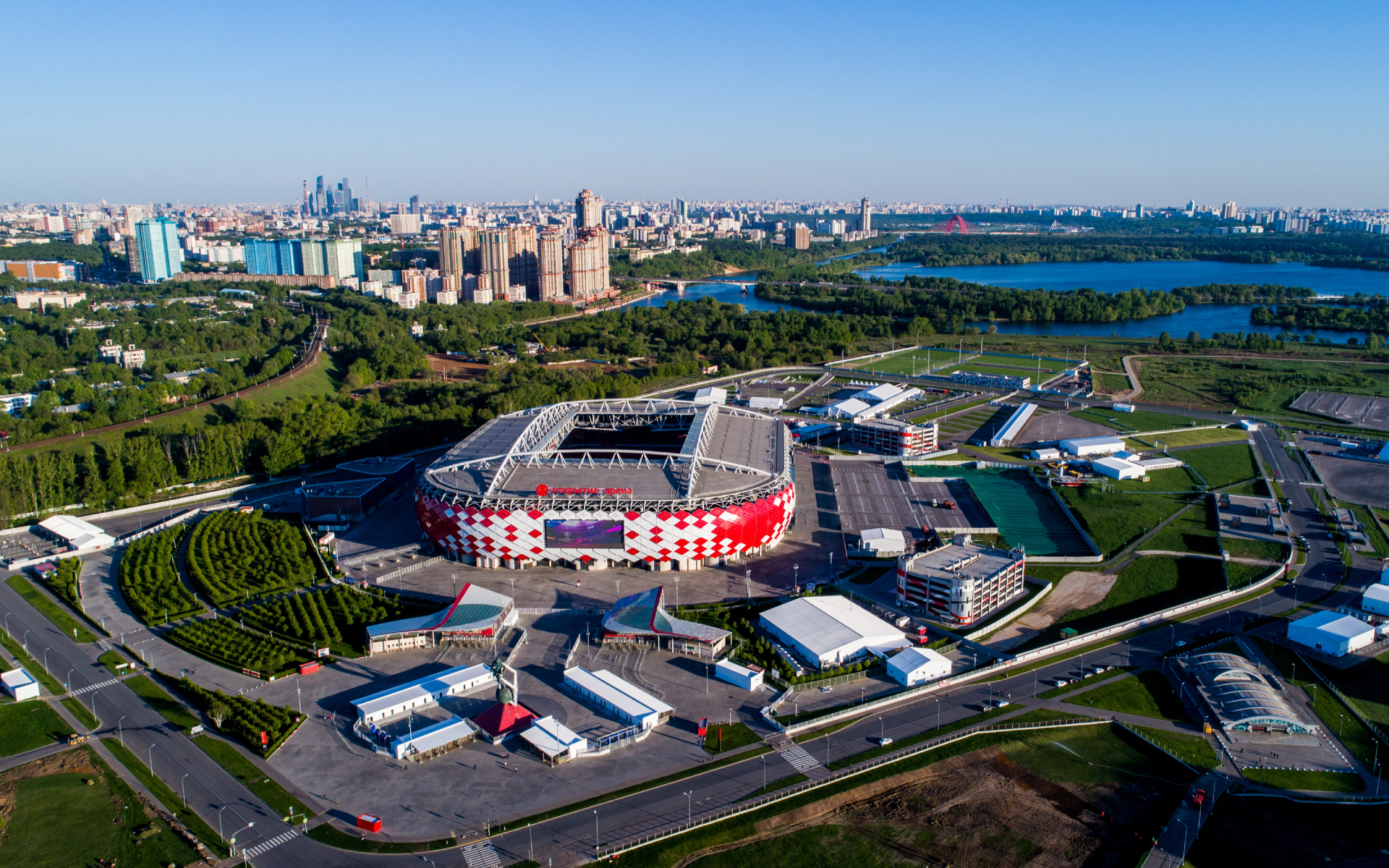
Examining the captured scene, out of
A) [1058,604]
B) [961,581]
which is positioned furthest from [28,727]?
[1058,604]

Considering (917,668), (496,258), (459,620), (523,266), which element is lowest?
(459,620)

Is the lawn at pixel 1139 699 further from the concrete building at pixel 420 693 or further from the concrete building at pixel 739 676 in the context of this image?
the concrete building at pixel 420 693

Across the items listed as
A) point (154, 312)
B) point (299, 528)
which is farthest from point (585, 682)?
point (154, 312)

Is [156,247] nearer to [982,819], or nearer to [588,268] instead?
[588,268]

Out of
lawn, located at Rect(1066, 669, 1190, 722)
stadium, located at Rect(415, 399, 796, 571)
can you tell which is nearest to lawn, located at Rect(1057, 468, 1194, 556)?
lawn, located at Rect(1066, 669, 1190, 722)

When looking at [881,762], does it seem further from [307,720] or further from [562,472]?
[562,472]

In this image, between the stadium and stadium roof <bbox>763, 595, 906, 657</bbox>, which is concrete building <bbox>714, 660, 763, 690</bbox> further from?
the stadium
